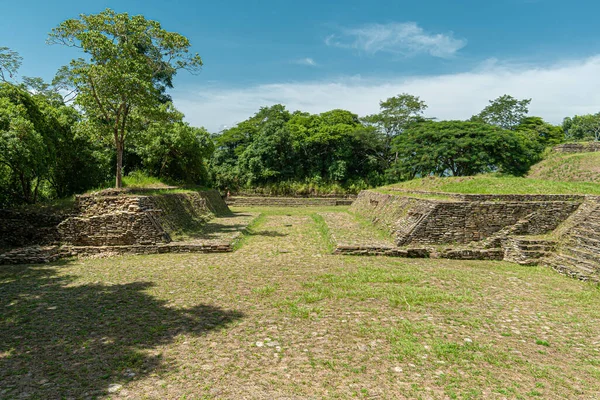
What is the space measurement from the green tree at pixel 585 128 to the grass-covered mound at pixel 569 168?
95.7 ft

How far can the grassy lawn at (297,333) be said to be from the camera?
3.51 metres

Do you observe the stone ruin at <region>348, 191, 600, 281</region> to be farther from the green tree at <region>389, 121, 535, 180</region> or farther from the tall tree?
the green tree at <region>389, 121, 535, 180</region>

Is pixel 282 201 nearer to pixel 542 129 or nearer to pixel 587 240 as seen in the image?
pixel 587 240

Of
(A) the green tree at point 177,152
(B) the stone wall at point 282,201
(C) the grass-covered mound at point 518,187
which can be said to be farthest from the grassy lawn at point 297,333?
(B) the stone wall at point 282,201

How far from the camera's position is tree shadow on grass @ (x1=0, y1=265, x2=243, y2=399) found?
3580 millimetres

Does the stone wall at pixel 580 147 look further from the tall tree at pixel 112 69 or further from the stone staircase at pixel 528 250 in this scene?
the tall tree at pixel 112 69

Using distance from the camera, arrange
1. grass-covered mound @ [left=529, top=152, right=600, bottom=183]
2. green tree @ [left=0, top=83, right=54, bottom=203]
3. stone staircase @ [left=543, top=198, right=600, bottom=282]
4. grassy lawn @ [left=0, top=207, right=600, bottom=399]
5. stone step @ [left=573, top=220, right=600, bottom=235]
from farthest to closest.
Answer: grass-covered mound @ [left=529, top=152, right=600, bottom=183]
green tree @ [left=0, top=83, right=54, bottom=203]
stone step @ [left=573, top=220, right=600, bottom=235]
stone staircase @ [left=543, top=198, right=600, bottom=282]
grassy lawn @ [left=0, top=207, right=600, bottom=399]

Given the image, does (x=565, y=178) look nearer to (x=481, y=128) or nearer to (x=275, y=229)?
(x=481, y=128)

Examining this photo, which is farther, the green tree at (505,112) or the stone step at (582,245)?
the green tree at (505,112)

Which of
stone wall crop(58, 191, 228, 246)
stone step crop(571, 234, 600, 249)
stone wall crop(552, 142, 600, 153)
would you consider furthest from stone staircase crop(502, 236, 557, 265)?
stone wall crop(552, 142, 600, 153)

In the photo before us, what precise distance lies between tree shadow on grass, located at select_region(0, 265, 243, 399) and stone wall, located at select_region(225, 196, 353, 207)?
22.1 metres

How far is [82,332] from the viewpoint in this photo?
472 cm

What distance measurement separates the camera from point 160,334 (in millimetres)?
4664

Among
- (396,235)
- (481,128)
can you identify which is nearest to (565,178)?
(481,128)
